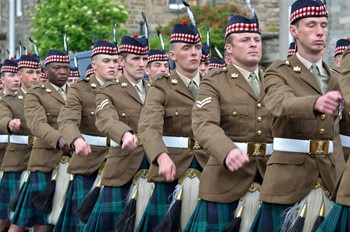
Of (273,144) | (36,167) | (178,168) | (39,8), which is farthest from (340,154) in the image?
(39,8)

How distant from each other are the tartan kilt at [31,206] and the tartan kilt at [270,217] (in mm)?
4869

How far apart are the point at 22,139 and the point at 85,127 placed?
6.90ft

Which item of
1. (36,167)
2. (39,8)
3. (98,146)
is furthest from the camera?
(39,8)

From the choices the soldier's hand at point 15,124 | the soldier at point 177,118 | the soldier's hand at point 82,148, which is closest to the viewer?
the soldier at point 177,118

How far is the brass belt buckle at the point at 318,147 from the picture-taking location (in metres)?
6.88

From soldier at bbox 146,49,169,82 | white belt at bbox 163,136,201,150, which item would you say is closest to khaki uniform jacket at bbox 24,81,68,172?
soldier at bbox 146,49,169,82

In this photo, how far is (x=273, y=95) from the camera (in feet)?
21.8

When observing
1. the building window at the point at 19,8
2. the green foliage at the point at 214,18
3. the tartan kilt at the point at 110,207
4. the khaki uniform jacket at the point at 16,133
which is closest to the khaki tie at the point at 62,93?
the khaki uniform jacket at the point at 16,133

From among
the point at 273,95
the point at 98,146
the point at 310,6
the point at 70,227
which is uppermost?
the point at 310,6

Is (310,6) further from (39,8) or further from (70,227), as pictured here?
(39,8)

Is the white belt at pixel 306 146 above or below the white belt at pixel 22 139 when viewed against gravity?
above

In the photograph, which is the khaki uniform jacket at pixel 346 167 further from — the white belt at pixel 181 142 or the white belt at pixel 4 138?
the white belt at pixel 4 138

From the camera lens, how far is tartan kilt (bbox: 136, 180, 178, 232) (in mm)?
8828

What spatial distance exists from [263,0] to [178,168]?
23.8 metres
